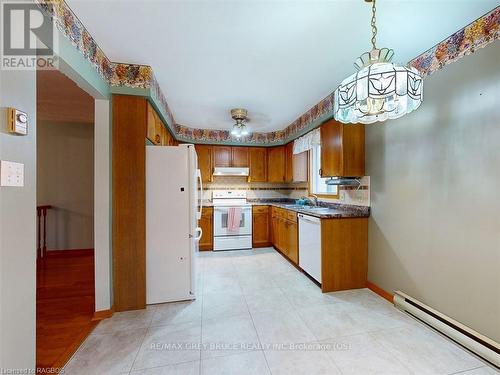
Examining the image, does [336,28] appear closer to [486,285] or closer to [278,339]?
[486,285]

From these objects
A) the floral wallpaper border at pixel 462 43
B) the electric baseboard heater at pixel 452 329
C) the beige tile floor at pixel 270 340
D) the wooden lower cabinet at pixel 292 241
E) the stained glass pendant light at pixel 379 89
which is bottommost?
the beige tile floor at pixel 270 340

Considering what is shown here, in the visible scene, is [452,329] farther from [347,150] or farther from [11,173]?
[11,173]

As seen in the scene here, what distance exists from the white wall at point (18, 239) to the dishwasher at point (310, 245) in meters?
2.52

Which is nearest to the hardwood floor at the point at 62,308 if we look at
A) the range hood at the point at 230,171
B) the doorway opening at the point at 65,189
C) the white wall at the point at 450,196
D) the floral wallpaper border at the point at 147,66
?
the doorway opening at the point at 65,189

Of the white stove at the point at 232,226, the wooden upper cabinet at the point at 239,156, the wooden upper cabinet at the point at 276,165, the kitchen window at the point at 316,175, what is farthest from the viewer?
the wooden upper cabinet at the point at 276,165

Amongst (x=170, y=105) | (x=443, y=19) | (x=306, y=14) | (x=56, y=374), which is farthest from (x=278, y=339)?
(x=170, y=105)

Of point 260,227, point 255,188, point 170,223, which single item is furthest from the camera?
point 255,188

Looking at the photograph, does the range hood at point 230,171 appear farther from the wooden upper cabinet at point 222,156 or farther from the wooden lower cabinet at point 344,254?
the wooden lower cabinet at point 344,254

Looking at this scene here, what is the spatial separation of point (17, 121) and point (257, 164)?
3995 millimetres

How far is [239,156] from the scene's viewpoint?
4750mm

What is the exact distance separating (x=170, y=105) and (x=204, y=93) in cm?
73

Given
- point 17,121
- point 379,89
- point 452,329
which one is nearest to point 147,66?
point 17,121

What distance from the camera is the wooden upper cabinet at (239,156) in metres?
4.72

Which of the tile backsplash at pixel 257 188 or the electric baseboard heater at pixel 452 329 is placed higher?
the tile backsplash at pixel 257 188
